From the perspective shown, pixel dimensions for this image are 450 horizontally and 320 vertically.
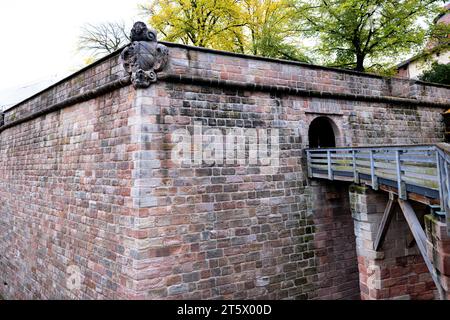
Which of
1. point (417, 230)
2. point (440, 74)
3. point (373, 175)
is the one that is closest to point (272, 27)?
point (440, 74)

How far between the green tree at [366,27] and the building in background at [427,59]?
0.92 meters

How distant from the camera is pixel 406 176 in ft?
15.9

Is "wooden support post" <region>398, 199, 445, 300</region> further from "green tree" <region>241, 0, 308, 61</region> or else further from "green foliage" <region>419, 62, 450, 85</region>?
"green foliage" <region>419, 62, 450, 85</region>

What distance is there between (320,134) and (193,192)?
4.65 meters

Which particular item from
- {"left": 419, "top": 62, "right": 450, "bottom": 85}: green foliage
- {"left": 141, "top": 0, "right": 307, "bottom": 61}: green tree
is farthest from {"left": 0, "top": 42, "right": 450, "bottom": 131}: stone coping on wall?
{"left": 141, "top": 0, "right": 307, "bottom": 61}: green tree

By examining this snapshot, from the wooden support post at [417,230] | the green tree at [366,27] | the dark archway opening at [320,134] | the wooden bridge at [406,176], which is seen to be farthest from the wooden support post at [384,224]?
the green tree at [366,27]

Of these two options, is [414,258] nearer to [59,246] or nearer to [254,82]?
[254,82]

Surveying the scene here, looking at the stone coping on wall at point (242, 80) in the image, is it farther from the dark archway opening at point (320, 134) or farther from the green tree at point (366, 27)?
the green tree at point (366, 27)

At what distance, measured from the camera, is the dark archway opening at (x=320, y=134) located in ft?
29.6

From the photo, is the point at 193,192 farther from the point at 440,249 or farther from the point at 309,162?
the point at 440,249

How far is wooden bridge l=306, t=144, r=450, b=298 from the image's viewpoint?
391 centimetres

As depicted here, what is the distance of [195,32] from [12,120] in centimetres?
878

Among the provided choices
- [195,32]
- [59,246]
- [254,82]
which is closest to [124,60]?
[254,82]

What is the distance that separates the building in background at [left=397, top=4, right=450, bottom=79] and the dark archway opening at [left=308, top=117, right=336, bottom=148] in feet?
29.1
